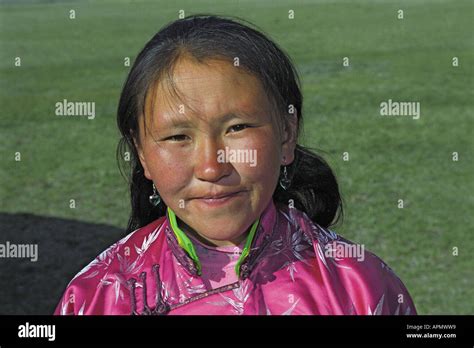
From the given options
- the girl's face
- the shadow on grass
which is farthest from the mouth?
the shadow on grass

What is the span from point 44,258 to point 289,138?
3623 millimetres

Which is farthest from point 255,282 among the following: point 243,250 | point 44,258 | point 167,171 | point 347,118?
point 347,118

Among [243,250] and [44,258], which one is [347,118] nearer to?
[44,258]

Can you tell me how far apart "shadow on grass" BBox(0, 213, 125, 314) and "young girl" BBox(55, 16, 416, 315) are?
8.97ft

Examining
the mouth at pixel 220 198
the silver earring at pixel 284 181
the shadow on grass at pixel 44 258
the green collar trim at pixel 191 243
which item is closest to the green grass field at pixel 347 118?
the shadow on grass at pixel 44 258

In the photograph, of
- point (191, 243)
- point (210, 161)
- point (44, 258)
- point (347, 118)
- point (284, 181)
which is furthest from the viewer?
point (347, 118)

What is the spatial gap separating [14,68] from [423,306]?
9.80m

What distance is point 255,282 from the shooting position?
180 centimetres

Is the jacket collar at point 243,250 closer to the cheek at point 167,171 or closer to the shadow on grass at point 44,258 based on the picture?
the cheek at point 167,171

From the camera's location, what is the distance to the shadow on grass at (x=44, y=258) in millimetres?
4473

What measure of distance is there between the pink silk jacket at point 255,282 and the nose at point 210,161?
0.25 metres

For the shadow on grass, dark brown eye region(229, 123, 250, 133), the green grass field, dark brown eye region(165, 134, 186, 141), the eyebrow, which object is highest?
the eyebrow

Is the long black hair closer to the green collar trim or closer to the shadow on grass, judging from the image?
the green collar trim

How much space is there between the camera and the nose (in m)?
1.56
